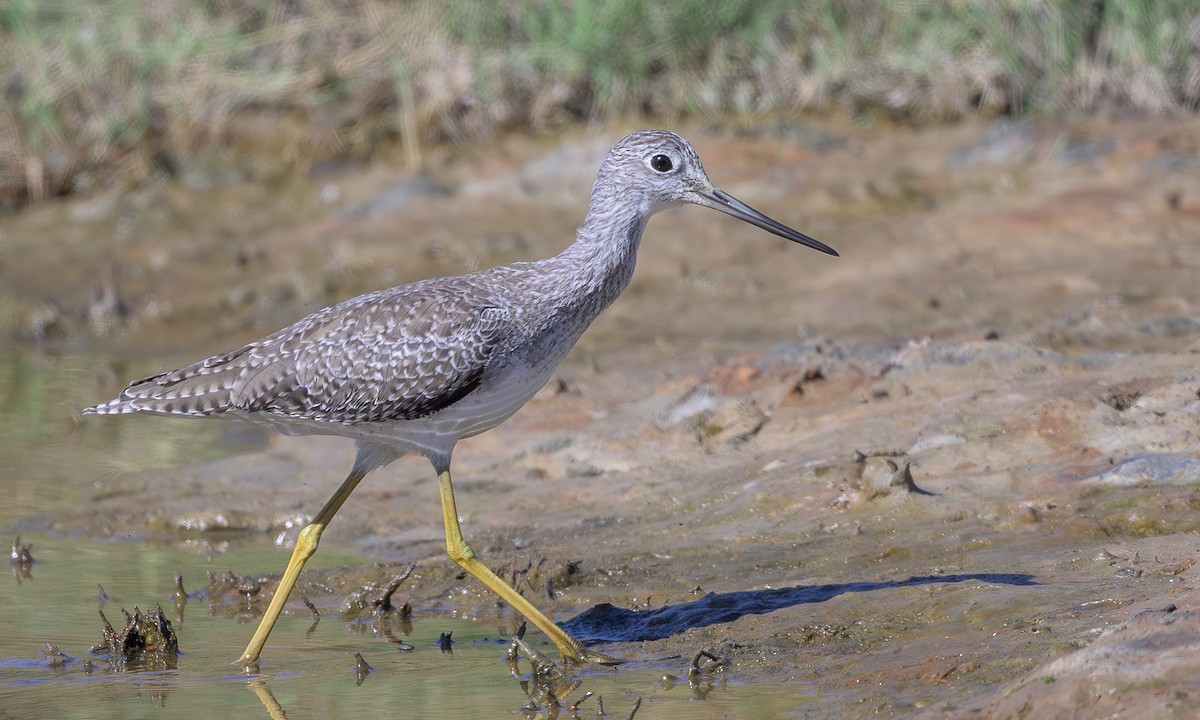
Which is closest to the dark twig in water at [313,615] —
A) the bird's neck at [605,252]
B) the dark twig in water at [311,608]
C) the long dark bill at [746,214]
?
the dark twig in water at [311,608]

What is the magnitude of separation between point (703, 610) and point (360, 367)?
5.55 feet

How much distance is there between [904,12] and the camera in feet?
43.2

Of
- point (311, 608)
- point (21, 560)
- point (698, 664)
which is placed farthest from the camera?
point (21, 560)

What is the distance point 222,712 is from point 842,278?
21.1 ft

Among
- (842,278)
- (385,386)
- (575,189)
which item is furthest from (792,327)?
(385,386)

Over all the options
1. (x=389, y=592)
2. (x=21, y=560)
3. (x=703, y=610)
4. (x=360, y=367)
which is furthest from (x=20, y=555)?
(x=703, y=610)

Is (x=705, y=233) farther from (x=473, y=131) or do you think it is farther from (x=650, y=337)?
(x=473, y=131)

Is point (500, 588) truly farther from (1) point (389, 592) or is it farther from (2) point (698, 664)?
(2) point (698, 664)

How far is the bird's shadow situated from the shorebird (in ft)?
0.98

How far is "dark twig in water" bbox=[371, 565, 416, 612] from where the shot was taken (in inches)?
272

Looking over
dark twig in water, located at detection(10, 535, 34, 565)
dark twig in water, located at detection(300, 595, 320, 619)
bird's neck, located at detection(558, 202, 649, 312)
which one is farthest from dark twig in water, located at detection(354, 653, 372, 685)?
dark twig in water, located at detection(10, 535, 34, 565)

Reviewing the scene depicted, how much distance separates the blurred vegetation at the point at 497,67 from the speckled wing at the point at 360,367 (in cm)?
689

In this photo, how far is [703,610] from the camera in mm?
6520

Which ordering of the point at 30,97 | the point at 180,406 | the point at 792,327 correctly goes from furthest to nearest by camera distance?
the point at 30,97
the point at 792,327
the point at 180,406
